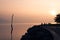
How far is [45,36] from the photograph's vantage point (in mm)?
29359

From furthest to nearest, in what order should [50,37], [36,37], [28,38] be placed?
[28,38], [36,37], [50,37]

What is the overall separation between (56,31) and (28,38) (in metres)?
4.15

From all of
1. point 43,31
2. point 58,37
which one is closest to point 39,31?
point 43,31

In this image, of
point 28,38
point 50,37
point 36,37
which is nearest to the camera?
point 50,37

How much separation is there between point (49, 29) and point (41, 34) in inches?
40.8

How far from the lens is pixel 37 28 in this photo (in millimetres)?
31094

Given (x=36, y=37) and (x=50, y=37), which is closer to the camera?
(x=50, y=37)

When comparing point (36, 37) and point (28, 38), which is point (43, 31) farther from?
point (28, 38)

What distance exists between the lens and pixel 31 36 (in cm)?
3108

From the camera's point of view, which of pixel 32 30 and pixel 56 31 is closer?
pixel 56 31

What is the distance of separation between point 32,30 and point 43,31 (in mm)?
2397

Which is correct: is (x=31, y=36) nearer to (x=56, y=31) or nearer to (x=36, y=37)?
(x=36, y=37)

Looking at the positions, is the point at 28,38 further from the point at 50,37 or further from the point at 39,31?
the point at 50,37

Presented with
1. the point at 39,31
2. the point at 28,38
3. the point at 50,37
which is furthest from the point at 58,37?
the point at 28,38
